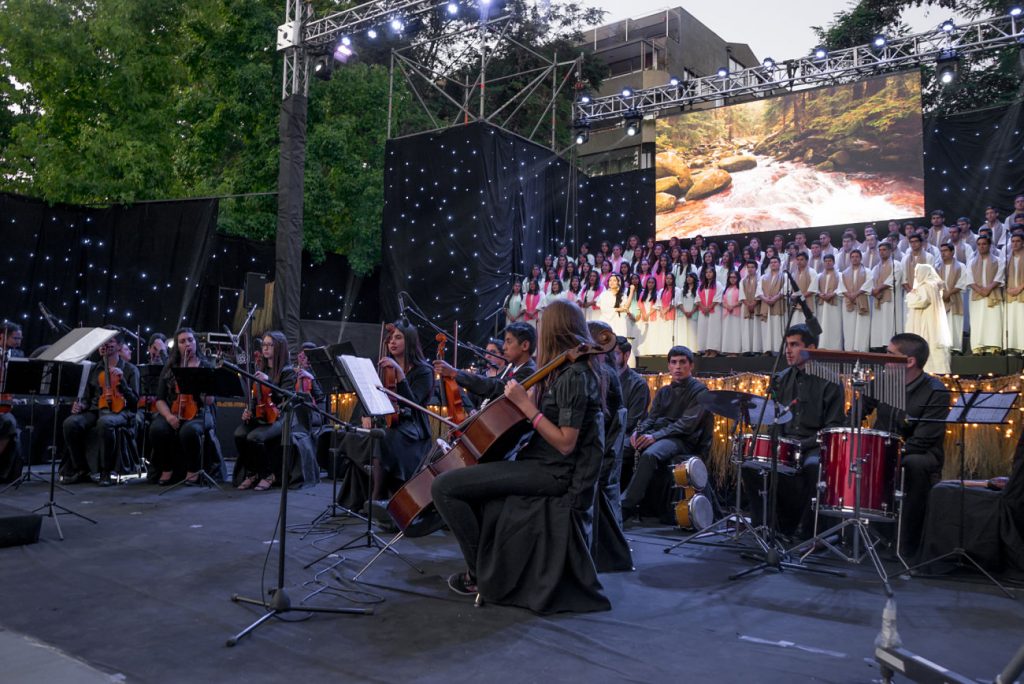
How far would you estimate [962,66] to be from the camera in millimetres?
17781

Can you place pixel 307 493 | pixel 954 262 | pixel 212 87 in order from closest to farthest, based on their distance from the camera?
pixel 307 493 < pixel 954 262 < pixel 212 87

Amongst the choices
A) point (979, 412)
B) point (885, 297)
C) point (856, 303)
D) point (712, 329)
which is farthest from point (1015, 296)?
point (979, 412)

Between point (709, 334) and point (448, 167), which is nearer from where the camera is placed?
point (709, 334)

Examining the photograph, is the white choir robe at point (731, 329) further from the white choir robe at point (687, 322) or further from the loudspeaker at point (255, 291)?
the loudspeaker at point (255, 291)

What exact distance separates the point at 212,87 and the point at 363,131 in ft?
13.0

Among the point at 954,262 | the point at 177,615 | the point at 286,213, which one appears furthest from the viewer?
the point at 286,213

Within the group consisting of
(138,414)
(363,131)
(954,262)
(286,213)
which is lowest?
(138,414)

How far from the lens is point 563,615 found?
4160 millimetres

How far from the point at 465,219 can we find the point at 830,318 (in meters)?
7.75

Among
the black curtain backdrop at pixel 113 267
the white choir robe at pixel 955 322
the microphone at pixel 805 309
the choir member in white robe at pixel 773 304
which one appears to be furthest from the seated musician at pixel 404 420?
the black curtain backdrop at pixel 113 267

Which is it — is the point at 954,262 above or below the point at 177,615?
above

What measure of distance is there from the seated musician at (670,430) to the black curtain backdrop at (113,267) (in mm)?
11344

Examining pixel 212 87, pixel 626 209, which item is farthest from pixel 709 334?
pixel 212 87

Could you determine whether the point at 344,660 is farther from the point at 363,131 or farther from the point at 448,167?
the point at 363,131
